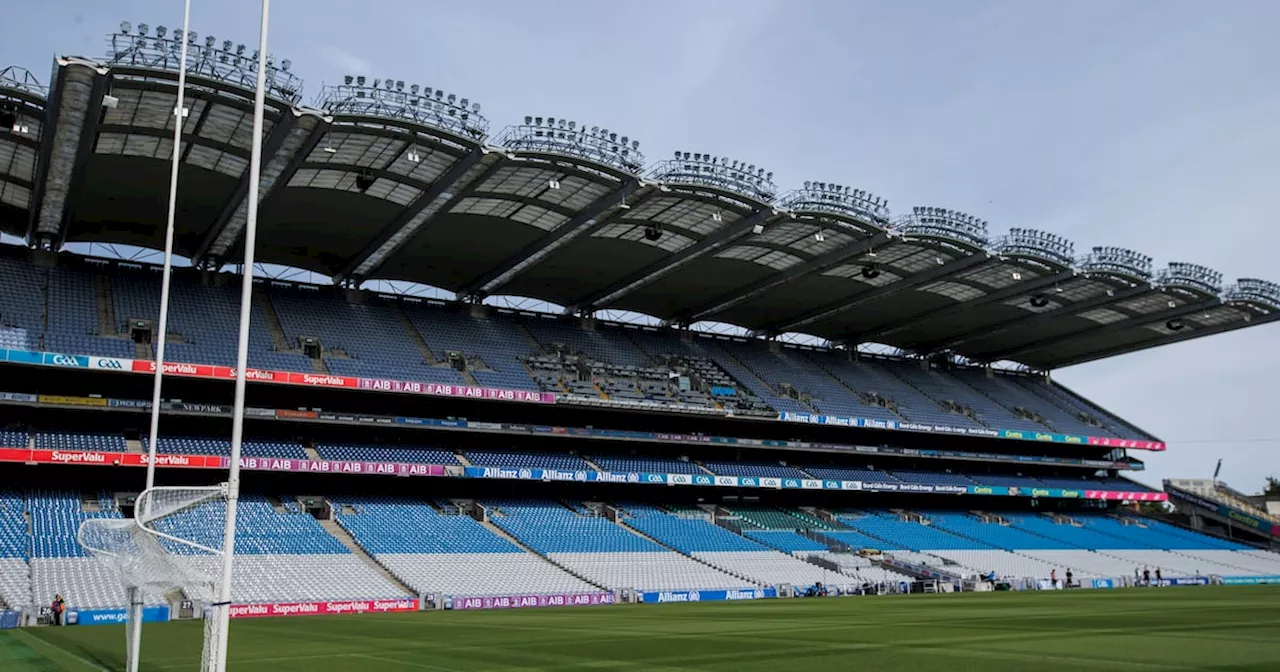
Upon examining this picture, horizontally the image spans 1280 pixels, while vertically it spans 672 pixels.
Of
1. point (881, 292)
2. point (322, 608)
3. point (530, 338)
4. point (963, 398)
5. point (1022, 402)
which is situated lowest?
point (322, 608)

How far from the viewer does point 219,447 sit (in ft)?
143

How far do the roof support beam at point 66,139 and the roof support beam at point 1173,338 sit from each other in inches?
2707

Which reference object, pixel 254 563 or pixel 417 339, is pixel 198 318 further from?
pixel 254 563

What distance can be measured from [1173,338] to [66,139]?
7043cm

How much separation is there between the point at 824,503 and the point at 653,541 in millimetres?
18474

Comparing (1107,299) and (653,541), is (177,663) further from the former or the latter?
(1107,299)

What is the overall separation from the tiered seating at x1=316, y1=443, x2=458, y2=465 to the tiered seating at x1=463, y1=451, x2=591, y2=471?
1354 mm

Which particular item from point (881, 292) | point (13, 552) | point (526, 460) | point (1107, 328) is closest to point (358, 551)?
point (526, 460)

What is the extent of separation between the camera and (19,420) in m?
42.3

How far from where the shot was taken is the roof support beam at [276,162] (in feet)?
113

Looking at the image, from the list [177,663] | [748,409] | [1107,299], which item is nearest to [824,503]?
[748,409]

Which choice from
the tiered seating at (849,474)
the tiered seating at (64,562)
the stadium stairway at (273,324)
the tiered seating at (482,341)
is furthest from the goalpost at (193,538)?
the tiered seating at (849,474)

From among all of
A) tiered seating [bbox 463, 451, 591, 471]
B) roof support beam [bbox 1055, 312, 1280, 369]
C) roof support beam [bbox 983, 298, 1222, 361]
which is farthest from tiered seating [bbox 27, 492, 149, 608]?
roof support beam [bbox 1055, 312, 1280, 369]

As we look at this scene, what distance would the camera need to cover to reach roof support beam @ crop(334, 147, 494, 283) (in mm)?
38688
